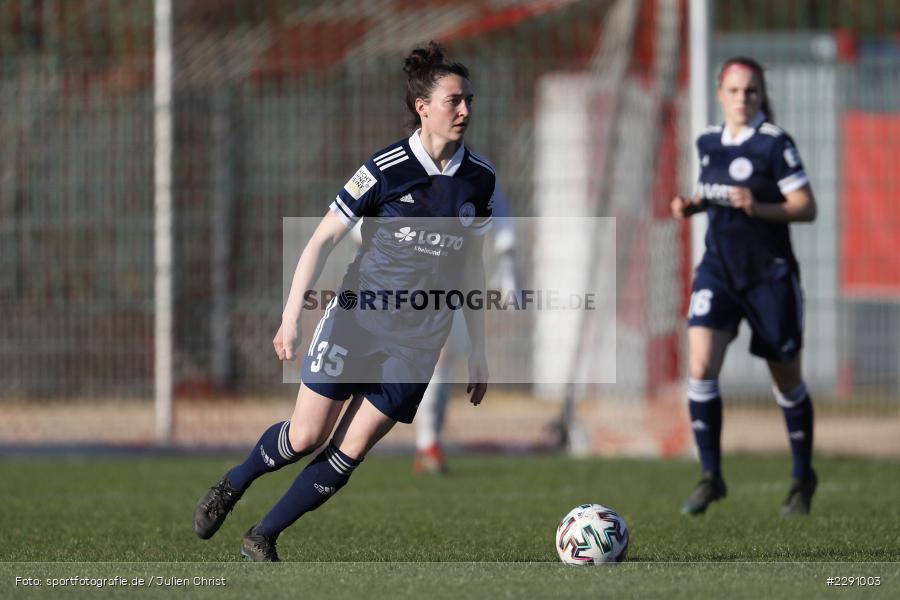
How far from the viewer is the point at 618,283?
12.1 metres

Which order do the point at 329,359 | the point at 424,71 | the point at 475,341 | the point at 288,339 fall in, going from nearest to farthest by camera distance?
1. the point at 288,339
2. the point at 329,359
3. the point at 424,71
4. the point at 475,341

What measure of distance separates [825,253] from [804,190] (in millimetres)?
6435

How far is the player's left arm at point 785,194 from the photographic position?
7.27 metres

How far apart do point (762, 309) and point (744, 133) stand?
0.90 m

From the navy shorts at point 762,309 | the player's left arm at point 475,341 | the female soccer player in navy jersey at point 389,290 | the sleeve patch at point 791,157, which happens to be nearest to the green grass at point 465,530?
the female soccer player in navy jersey at point 389,290

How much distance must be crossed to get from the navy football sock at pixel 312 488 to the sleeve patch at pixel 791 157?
2.98 meters

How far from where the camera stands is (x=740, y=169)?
7.62 meters

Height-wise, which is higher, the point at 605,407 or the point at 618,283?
the point at 618,283

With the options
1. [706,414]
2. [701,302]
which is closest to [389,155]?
[701,302]

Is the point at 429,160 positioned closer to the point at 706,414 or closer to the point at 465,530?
the point at 465,530

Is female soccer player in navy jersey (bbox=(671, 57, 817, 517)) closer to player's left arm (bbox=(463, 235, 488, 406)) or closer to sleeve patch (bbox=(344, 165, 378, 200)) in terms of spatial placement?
player's left arm (bbox=(463, 235, 488, 406))

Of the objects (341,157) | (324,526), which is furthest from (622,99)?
(324,526)

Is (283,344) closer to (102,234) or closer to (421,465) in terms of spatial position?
(421,465)

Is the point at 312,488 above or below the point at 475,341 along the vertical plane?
below
